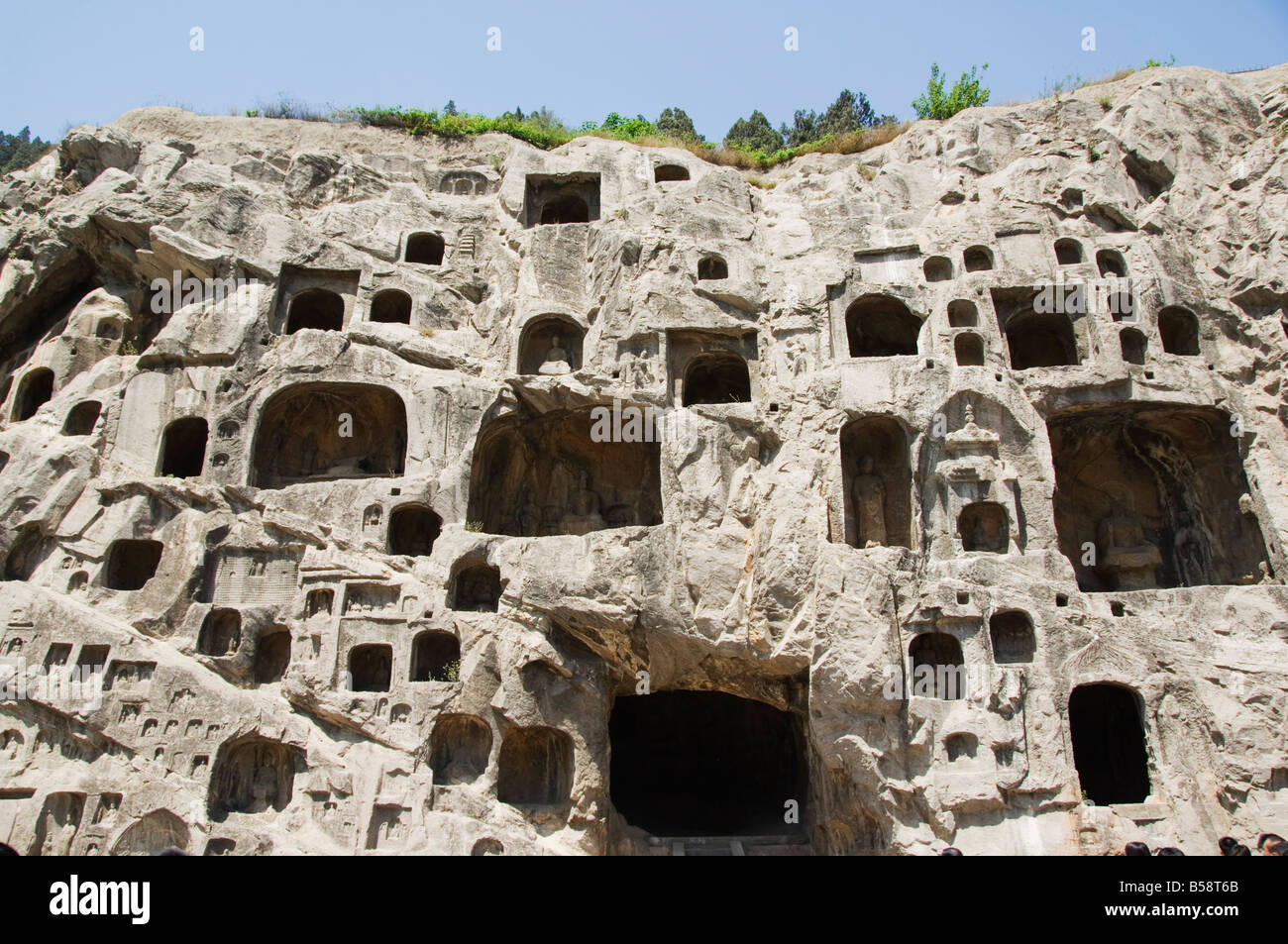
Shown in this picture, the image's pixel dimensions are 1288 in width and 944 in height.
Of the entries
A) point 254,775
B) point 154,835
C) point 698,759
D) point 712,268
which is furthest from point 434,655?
point 712,268

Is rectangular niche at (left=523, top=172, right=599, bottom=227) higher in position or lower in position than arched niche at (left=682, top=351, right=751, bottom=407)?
higher

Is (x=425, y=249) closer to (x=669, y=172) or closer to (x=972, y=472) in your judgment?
(x=669, y=172)

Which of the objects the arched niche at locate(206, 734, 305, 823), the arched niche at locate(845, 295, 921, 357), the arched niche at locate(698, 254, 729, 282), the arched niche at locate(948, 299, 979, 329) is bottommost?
the arched niche at locate(206, 734, 305, 823)

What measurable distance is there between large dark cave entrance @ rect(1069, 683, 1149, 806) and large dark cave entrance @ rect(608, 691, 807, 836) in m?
6.11

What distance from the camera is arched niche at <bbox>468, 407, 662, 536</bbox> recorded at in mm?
21781

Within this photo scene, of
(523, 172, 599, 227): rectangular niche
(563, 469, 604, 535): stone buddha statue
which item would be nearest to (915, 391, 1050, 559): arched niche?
(563, 469, 604, 535): stone buddha statue

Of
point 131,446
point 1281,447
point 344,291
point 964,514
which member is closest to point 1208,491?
point 1281,447

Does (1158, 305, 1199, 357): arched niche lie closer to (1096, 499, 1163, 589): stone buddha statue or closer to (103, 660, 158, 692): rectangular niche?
(1096, 499, 1163, 589): stone buddha statue

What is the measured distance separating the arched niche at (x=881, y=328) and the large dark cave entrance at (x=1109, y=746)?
29.5ft

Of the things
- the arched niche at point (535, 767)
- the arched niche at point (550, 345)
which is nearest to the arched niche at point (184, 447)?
the arched niche at point (550, 345)

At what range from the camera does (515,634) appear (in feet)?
57.4

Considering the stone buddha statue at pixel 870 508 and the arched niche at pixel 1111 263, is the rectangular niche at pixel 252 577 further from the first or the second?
the arched niche at pixel 1111 263

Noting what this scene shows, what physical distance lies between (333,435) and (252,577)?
4869mm

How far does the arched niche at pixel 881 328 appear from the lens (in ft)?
71.2
